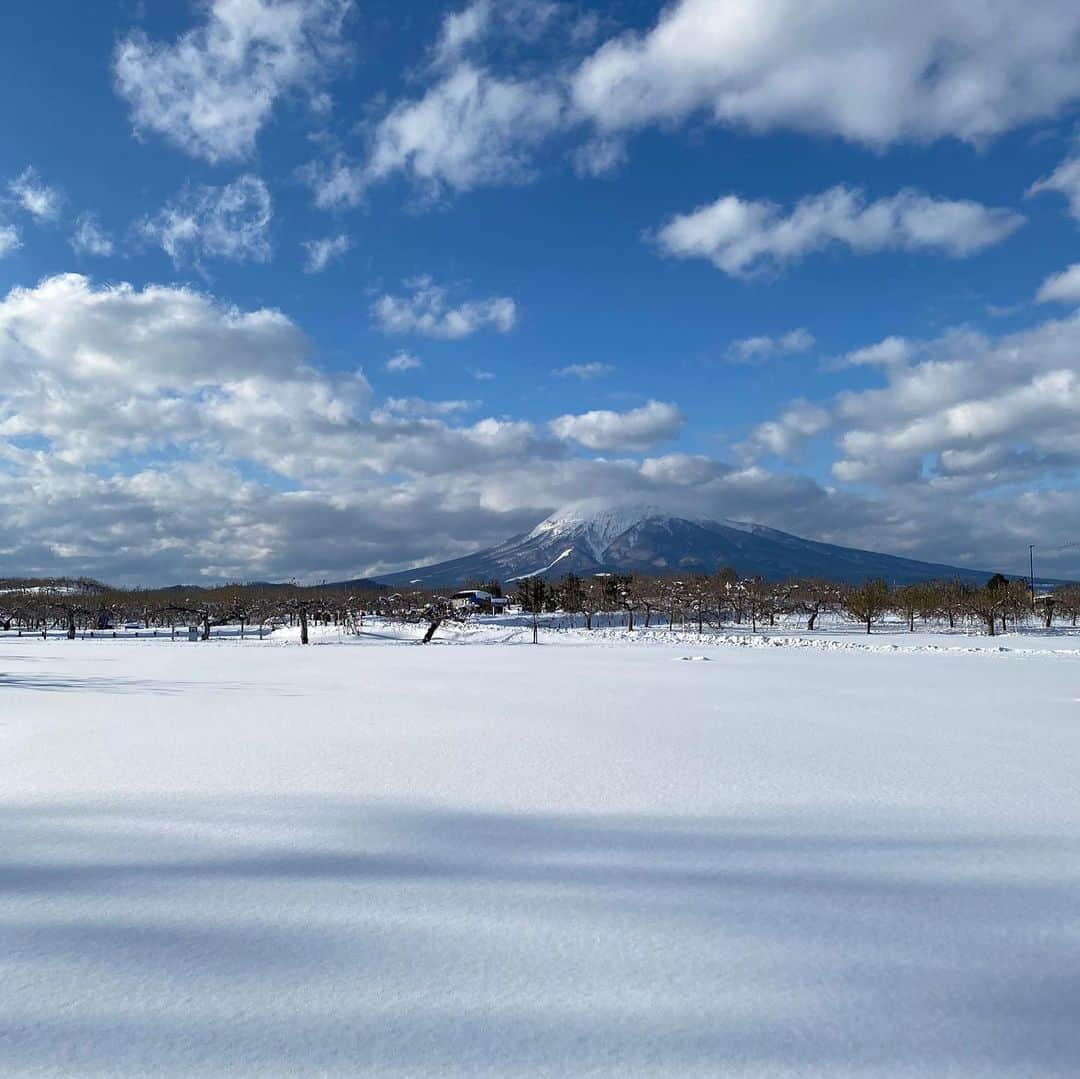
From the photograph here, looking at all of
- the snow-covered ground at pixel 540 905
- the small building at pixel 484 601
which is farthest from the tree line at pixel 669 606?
the snow-covered ground at pixel 540 905

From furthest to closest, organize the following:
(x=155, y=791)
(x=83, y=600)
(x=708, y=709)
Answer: (x=83, y=600) → (x=708, y=709) → (x=155, y=791)

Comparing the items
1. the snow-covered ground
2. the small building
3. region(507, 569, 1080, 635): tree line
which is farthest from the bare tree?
the snow-covered ground

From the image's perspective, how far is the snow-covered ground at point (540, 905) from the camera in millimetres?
3031

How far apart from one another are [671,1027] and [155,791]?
5895mm

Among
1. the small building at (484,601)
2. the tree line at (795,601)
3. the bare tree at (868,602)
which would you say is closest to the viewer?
the bare tree at (868,602)

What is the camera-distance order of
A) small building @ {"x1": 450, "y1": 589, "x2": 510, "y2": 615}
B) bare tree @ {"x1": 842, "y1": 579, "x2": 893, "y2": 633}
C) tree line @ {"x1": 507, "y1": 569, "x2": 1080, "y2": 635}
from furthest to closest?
small building @ {"x1": 450, "y1": 589, "x2": 510, "y2": 615} < tree line @ {"x1": 507, "y1": 569, "x2": 1080, "y2": 635} < bare tree @ {"x1": 842, "y1": 579, "x2": 893, "y2": 633}

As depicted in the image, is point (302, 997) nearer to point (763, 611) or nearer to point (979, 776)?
point (979, 776)

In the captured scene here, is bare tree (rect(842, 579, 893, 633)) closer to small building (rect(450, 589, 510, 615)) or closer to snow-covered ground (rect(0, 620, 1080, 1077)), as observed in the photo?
small building (rect(450, 589, 510, 615))

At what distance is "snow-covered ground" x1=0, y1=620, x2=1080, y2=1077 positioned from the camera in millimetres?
3031

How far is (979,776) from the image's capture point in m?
7.85

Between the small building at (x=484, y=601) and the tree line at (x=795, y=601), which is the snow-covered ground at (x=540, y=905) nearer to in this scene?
the tree line at (x=795, y=601)

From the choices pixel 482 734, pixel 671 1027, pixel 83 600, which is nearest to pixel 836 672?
pixel 482 734

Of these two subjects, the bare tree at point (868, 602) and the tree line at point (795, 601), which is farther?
the tree line at point (795, 601)

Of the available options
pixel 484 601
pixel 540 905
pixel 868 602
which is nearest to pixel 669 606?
pixel 868 602
